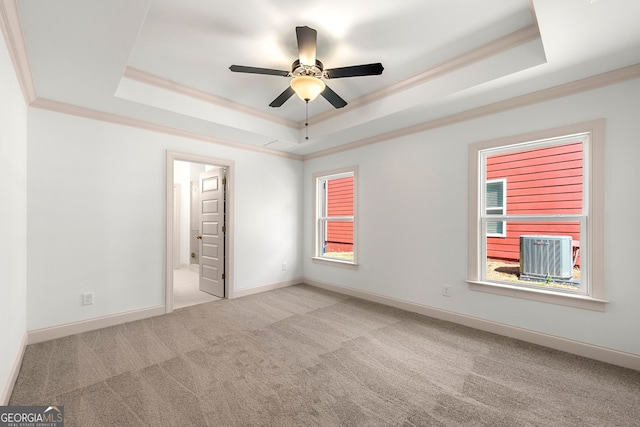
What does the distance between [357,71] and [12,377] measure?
3488 mm

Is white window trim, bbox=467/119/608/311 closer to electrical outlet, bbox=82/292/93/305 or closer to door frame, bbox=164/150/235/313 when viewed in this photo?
door frame, bbox=164/150/235/313

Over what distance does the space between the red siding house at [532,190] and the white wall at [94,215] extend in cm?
374

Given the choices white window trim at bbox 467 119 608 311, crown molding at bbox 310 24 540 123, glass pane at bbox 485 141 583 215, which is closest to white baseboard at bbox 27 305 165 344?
crown molding at bbox 310 24 540 123

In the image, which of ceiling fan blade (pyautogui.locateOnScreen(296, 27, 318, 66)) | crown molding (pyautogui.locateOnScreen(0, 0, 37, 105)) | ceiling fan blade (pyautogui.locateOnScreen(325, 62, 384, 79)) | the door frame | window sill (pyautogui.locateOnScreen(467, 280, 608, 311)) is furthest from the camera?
the door frame

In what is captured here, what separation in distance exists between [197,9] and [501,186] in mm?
3364

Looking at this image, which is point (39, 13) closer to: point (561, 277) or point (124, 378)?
point (124, 378)

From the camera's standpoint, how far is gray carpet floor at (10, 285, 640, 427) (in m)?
1.81

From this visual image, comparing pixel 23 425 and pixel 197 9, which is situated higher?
pixel 197 9

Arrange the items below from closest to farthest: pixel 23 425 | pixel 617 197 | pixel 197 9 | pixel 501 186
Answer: pixel 23 425 < pixel 197 9 < pixel 617 197 < pixel 501 186

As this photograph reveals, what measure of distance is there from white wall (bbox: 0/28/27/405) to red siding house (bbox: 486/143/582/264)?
4.23 meters

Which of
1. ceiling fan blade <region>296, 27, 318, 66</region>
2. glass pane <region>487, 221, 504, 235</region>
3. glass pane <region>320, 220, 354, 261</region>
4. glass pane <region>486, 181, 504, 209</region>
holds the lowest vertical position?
glass pane <region>320, 220, 354, 261</region>

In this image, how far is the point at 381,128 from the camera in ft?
12.6

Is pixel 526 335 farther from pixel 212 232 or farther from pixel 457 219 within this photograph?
pixel 212 232

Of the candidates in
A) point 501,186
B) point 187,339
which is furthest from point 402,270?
point 187,339
